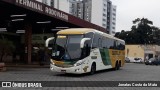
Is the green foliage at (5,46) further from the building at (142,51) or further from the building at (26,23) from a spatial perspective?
the building at (142,51)

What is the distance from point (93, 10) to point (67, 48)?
116966mm

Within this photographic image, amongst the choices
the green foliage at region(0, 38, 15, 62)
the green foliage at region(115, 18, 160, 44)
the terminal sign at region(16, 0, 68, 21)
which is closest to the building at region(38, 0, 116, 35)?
the green foliage at region(115, 18, 160, 44)

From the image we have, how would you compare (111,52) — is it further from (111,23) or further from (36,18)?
(111,23)

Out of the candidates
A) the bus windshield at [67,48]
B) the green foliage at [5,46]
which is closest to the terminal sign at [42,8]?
the green foliage at [5,46]

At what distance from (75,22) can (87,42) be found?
17707 millimetres

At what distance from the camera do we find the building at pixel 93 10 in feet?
449

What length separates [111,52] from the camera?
106ft

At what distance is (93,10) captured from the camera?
14012cm

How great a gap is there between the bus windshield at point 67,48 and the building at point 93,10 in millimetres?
98985

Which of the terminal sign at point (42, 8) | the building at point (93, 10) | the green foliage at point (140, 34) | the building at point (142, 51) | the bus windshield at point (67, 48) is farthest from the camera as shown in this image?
the building at point (93, 10)

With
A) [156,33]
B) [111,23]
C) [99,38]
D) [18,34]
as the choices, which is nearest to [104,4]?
[111,23]

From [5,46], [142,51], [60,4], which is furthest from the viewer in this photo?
[142,51]

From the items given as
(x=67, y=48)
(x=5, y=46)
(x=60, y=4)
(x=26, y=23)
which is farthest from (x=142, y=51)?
(x=67, y=48)

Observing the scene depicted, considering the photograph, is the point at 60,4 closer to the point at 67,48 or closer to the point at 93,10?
the point at 93,10
